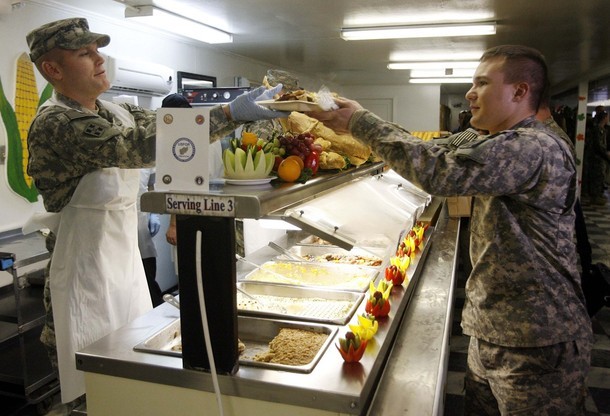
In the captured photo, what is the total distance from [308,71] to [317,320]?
8.84 meters

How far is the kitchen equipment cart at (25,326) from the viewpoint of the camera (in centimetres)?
320

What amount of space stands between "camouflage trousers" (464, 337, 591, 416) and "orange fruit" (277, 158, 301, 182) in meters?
1.02

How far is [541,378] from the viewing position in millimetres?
1882

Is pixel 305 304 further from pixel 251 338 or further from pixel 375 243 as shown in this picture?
pixel 375 243

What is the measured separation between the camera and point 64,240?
2176 millimetres

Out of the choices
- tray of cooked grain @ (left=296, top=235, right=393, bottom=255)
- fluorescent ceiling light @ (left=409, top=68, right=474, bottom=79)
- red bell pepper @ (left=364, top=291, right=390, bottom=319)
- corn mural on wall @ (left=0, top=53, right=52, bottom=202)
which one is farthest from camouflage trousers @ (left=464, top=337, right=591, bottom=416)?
Result: fluorescent ceiling light @ (left=409, top=68, right=474, bottom=79)

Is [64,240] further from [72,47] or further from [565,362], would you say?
[565,362]

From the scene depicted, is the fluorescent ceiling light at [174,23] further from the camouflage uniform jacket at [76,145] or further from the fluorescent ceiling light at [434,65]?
the fluorescent ceiling light at [434,65]

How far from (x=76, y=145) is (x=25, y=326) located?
1855 mm

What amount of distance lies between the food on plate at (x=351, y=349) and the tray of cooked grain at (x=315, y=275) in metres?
0.74

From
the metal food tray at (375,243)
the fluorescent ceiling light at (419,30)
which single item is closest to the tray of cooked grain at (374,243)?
the metal food tray at (375,243)

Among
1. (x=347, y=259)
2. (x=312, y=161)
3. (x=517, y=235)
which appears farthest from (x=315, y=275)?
(x=517, y=235)

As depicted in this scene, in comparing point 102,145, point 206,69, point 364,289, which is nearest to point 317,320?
point 364,289

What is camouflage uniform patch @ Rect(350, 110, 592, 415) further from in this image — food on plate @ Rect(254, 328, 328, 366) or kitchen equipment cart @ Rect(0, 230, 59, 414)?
kitchen equipment cart @ Rect(0, 230, 59, 414)
